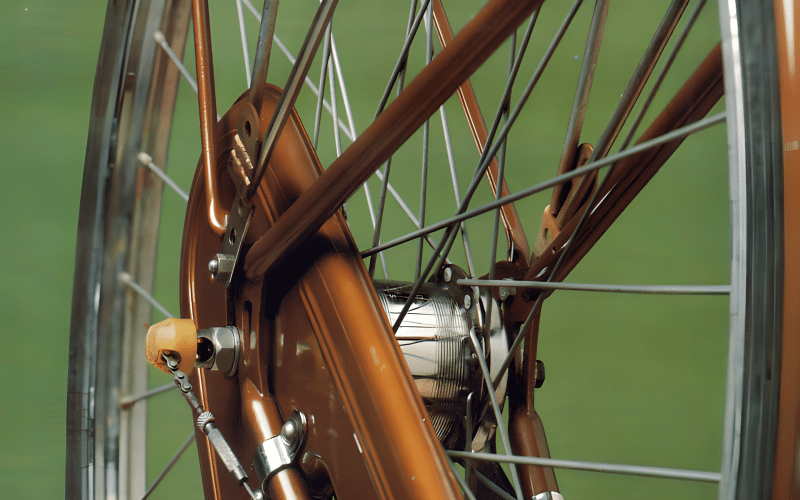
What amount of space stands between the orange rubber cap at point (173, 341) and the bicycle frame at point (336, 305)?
5 centimetres

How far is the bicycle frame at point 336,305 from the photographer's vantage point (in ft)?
1.48

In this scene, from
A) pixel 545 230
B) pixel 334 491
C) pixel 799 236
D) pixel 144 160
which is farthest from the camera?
→ pixel 144 160

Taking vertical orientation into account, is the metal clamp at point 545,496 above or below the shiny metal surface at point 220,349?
below

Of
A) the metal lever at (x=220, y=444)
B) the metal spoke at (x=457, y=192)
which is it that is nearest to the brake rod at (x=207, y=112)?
the metal lever at (x=220, y=444)

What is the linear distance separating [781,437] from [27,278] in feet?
4.56

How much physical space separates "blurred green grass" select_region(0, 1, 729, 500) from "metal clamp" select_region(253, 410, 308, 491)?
3.03 ft

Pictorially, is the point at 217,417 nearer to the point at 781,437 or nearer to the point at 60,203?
the point at 781,437

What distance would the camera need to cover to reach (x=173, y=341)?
0.53 meters

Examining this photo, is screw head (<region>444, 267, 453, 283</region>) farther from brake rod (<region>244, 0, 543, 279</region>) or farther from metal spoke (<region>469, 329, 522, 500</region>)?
brake rod (<region>244, 0, 543, 279</region>)

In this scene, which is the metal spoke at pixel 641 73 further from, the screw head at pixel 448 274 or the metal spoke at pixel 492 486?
the metal spoke at pixel 492 486

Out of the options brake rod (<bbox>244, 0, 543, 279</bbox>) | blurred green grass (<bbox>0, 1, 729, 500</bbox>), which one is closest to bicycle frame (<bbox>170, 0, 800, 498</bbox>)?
brake rod (<bbox>244, 0, 543, 279</bbox>)

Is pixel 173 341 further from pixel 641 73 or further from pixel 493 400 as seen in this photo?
pixel 641 73

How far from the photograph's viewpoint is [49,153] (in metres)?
1.44

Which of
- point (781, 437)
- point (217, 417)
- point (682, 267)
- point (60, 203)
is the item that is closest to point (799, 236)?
point (781, 437)
